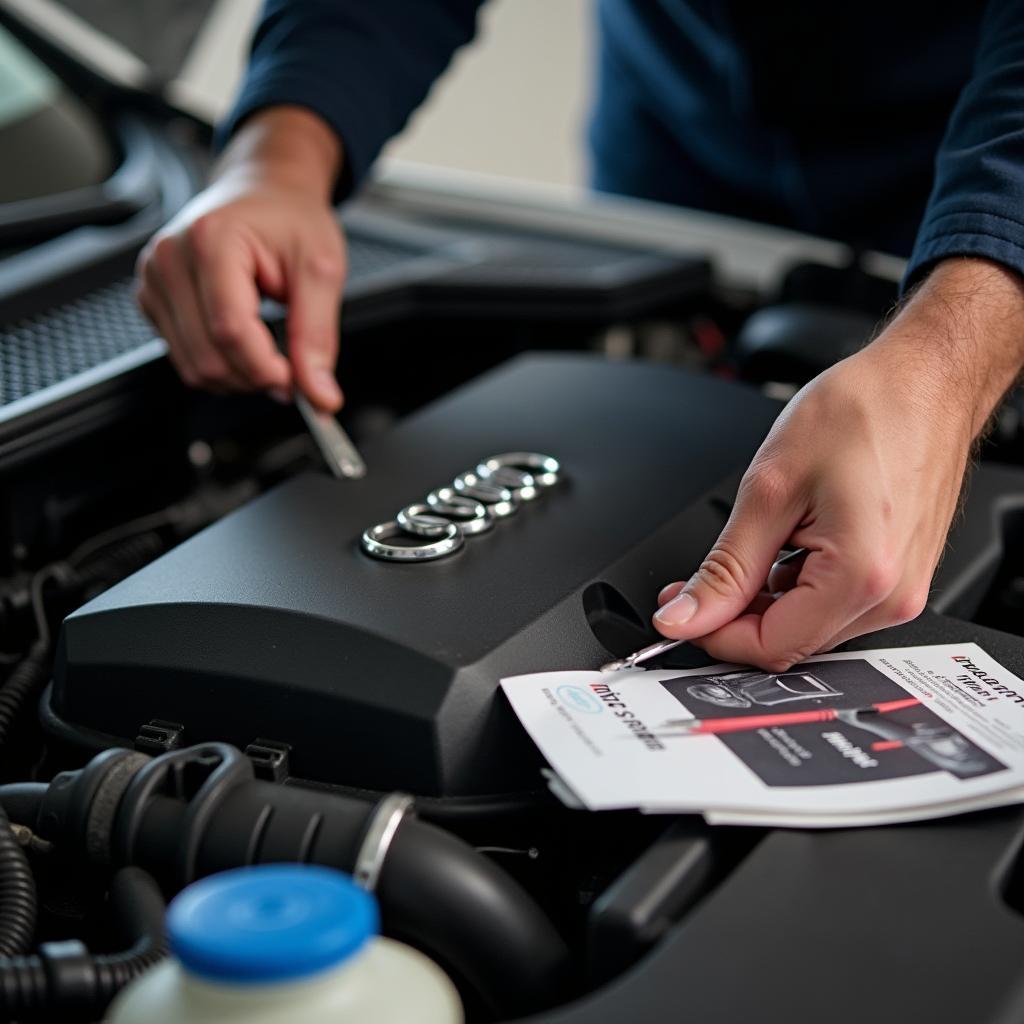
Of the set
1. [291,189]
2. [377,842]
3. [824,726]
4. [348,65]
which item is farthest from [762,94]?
[377,842]

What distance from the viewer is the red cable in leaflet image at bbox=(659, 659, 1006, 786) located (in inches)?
23.2

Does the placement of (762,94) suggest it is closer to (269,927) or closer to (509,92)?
(269,927)

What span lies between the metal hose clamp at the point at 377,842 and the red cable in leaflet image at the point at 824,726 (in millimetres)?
143

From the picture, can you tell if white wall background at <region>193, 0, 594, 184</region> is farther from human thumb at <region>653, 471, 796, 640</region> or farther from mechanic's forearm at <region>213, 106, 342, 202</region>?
human thumb at <region>653, 471, 796, 640</region>

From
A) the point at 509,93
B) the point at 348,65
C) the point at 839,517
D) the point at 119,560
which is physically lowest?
the point at 509,93

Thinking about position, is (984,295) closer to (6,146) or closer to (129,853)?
(129,853)

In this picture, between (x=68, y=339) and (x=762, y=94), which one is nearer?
(x=68, y=339)

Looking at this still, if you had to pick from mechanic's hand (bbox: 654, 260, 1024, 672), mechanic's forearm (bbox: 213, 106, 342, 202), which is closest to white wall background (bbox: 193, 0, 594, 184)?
mechanic's forearm (bbox: 213, 106, 342, 202)

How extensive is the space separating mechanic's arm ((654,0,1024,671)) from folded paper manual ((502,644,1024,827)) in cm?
3

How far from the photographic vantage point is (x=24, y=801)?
603mm

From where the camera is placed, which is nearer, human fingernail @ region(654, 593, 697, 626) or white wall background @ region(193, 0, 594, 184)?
human fingernail @ region(654, 593, 697, 626)

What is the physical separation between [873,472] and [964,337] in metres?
0.14

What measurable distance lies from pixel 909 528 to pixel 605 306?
571 mm

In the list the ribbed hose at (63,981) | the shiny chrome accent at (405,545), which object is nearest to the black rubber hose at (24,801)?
the ribbed hose at (63,981)
